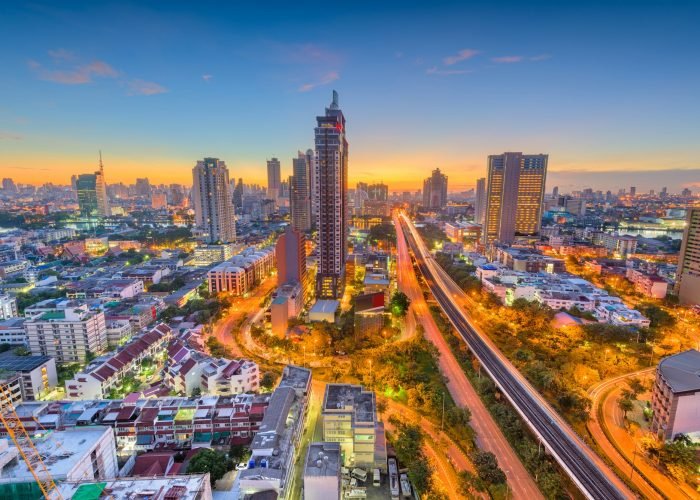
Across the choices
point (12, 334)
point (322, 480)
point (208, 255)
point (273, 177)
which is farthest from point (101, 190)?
point (322, 480)

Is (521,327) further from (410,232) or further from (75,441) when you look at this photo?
(410,232)

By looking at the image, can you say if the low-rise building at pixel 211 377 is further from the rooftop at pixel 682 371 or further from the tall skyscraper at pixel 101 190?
the tall skyscraper at pixel 101 190

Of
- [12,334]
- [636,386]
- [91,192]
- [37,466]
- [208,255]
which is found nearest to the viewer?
[37,466]

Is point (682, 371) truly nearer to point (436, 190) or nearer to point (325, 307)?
point (325, 307)

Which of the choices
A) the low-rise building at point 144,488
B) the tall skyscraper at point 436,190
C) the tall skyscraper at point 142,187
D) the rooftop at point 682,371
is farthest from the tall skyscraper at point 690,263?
the tall skyscraper at point 142,187

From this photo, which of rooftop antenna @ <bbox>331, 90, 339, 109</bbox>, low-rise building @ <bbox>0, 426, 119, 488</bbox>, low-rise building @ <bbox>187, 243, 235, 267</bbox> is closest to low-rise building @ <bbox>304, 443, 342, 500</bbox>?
low-rise building @ <bbox>0, 426, 119, 488</bbox>

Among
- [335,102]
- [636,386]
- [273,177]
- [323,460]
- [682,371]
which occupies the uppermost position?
[335,102]

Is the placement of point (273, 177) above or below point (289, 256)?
above

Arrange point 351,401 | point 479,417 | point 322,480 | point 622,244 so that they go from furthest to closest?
point 622,244 → point 479,417 → point 351,401 → point 322,480
